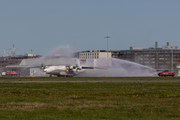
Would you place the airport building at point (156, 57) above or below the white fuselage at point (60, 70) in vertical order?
above

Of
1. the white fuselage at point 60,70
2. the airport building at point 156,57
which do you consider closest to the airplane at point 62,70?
the white fuselage at point 60,70

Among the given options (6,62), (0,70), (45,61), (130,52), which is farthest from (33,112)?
(6,62)

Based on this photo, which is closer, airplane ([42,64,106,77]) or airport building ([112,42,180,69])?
airplane ([42,64,106,77])

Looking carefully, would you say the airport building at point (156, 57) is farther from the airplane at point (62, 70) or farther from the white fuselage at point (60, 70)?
the white fuselage at point (60, 70)

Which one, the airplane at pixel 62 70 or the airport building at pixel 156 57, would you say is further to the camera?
the airport building at pixel 156 57

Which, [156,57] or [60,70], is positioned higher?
[156,57]

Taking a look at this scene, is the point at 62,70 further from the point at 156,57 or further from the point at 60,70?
the point at 156,57

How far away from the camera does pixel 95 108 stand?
56.5 feet

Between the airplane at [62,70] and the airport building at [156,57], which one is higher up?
the airport building at [156,57]

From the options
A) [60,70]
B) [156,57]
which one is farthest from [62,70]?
[156,57]

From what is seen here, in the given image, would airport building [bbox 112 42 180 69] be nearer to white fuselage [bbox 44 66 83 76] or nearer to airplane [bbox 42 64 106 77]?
airplane [bbox 42 64 106 77]

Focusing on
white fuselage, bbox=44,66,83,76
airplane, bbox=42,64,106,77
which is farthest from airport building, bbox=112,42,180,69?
white fuselage, bbox=44,66,83,76

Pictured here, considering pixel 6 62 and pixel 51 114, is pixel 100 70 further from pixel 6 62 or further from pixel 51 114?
pixel 6 62

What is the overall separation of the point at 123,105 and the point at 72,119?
5499 mm
